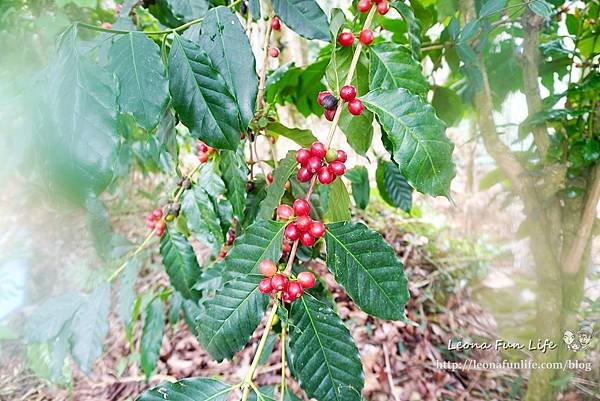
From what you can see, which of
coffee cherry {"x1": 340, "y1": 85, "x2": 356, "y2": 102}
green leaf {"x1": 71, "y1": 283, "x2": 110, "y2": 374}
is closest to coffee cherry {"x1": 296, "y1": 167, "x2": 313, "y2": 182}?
coffee cherry {"x1": 340, "y1": 85, "x2": 356, "y2": 102}

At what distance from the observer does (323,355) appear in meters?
0.47

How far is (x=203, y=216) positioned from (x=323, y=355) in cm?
35

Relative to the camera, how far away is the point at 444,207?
2615 mm

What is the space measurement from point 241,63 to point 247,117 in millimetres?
66

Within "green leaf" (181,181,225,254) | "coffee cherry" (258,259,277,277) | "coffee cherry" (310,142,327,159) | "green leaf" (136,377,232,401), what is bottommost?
"green leaf" (136,377,232,401)

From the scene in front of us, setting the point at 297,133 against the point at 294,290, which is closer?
the point at 294,290

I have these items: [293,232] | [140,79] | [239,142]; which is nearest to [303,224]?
[293,232]

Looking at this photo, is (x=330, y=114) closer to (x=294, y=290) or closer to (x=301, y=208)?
(x=301, y=208)

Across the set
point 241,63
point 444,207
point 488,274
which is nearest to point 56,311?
point 241,63

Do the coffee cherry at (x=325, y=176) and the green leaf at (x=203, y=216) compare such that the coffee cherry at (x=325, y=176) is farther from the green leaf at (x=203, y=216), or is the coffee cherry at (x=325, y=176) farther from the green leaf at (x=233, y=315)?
the green leaf at (x=203, y=216)

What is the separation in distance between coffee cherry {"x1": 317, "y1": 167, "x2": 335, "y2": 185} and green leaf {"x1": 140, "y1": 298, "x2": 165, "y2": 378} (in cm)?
68

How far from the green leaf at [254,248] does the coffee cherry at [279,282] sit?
0.04m

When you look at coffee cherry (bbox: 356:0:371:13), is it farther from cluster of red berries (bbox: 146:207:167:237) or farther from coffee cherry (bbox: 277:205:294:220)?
cluster of red berries (bbox: 146:207:167:237)

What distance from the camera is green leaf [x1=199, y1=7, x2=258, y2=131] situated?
1.60 feet
